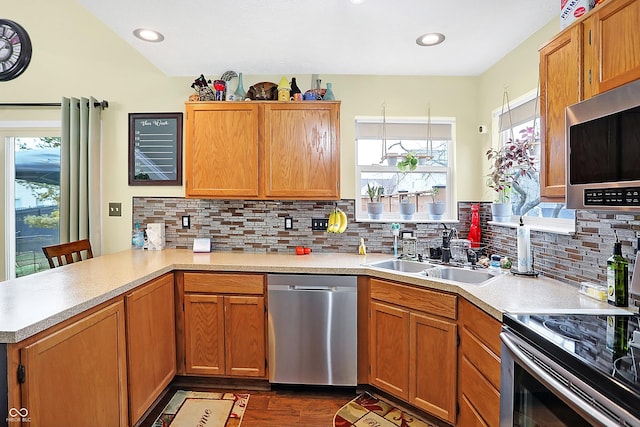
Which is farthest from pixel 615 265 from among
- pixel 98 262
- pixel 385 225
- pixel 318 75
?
pixel 98 262

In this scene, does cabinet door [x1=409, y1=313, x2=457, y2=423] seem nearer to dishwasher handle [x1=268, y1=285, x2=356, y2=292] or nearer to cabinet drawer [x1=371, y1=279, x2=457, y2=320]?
cabinet drawer [x1=371, y1=279, x2=457, y2=320]

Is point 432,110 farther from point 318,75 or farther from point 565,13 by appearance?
point 565,13

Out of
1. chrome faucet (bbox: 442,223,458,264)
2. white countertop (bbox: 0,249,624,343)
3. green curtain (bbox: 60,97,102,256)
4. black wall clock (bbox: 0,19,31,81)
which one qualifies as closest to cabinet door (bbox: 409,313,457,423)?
white countertop (bbox: 0,249,624,343)

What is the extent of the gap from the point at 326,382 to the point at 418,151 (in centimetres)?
200

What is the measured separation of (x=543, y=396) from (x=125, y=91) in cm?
352

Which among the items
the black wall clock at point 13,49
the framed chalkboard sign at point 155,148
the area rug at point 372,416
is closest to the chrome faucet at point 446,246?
the area rug at point 372,416

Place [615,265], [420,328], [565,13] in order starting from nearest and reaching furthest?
[615,265] → [565,13] → [420,328]

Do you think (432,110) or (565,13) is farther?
(432,110)

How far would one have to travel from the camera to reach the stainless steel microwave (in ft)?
3.68

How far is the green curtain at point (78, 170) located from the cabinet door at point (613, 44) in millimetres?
3356

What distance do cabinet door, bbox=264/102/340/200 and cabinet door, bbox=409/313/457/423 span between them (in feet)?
3.79

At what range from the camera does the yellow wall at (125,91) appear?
9.77 ft

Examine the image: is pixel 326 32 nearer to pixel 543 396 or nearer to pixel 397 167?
pixel 397 167

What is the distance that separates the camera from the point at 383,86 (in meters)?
2.99
